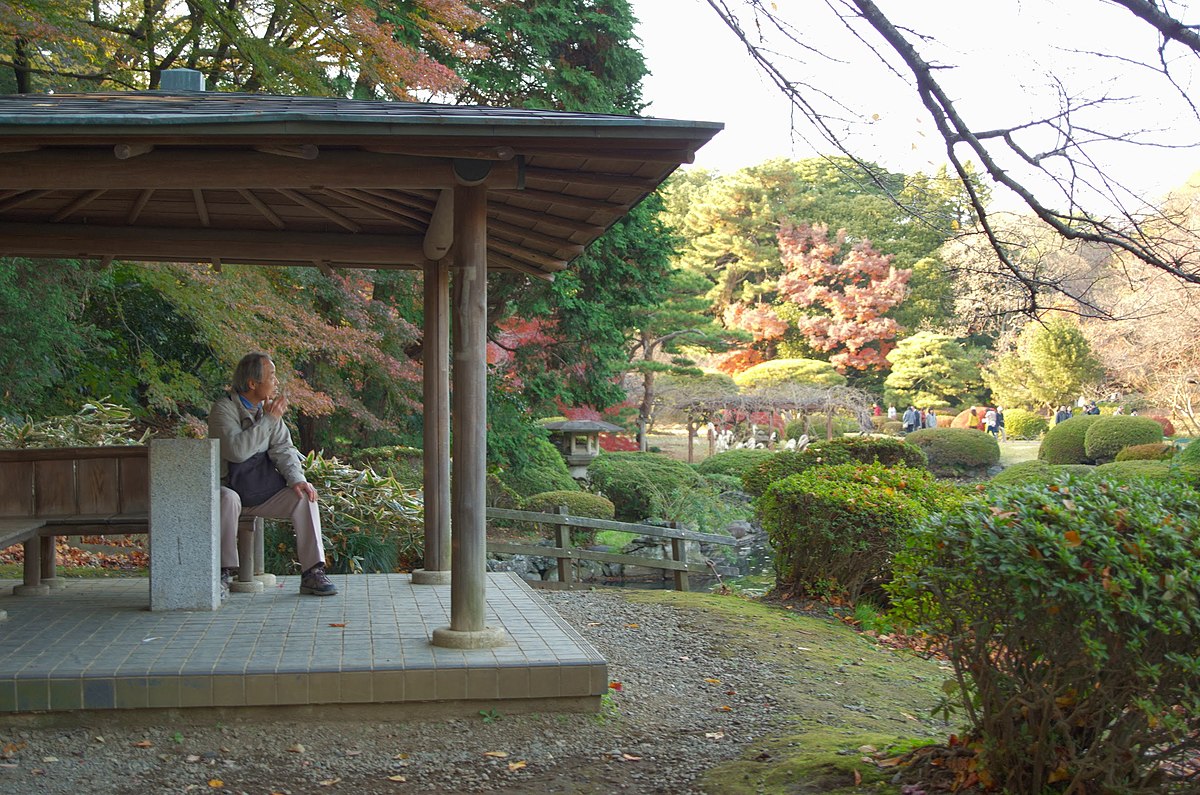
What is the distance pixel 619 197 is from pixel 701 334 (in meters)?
21.7

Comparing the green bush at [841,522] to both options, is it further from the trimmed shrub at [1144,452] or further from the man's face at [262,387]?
the trimmed shrub at [1144,452]

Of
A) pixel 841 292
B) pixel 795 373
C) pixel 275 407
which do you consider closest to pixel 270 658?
pixel 275 407

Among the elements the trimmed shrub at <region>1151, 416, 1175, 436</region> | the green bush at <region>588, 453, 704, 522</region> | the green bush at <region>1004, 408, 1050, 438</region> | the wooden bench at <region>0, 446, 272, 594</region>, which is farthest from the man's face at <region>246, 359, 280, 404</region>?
the green bush at <region>1004, 408, 1050, 438</region>

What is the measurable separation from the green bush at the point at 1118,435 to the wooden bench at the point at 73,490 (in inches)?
878

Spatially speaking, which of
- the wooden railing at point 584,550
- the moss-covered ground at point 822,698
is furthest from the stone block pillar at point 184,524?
the wooden railing at point 584,550

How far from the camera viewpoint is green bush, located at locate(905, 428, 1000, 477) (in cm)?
2673

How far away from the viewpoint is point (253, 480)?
228 inches

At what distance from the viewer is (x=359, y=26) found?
921cm

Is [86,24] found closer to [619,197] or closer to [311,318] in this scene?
[311,318]

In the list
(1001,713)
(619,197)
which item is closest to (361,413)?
(619,197)

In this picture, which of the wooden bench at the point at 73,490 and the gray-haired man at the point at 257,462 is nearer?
the gray-haired man at the point at 257,462

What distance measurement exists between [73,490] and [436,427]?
211 cm

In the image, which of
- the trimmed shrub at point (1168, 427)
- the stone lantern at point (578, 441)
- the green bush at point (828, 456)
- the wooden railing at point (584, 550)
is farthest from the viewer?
the trimmed shrub at point (1168, 427)

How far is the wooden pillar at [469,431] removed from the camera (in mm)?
4762
